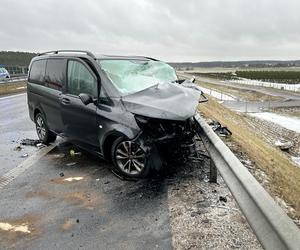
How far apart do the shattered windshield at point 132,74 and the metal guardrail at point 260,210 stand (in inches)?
96.3

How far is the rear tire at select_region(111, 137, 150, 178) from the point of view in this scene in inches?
229

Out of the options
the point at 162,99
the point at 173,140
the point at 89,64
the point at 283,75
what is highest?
the point at 89,64

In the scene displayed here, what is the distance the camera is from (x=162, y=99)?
5.98m

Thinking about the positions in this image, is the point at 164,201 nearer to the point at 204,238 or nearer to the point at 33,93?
the point at 204,238

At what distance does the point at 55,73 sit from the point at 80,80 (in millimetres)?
1165

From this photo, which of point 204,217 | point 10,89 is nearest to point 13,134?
point 204,217

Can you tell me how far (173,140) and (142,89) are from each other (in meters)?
1.20

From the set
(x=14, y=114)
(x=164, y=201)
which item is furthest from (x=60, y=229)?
(x=14, y=114)

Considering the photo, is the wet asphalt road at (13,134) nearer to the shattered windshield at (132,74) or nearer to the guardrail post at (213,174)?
the shattered windshield at (132,74)

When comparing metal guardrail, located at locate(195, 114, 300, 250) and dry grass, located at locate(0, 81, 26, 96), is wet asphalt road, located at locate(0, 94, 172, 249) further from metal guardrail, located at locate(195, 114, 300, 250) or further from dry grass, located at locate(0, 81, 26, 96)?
dry grass, located at locate(0, 81, 26, 96)

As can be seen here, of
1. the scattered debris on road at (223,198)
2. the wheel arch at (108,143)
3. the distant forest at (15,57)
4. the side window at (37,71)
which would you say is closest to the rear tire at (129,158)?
the wheel arch at (108,143)

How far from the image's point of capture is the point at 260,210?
9.93ft

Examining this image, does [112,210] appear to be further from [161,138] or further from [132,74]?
[132,74]

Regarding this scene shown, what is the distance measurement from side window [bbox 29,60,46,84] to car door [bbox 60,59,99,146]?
1.42 metres
